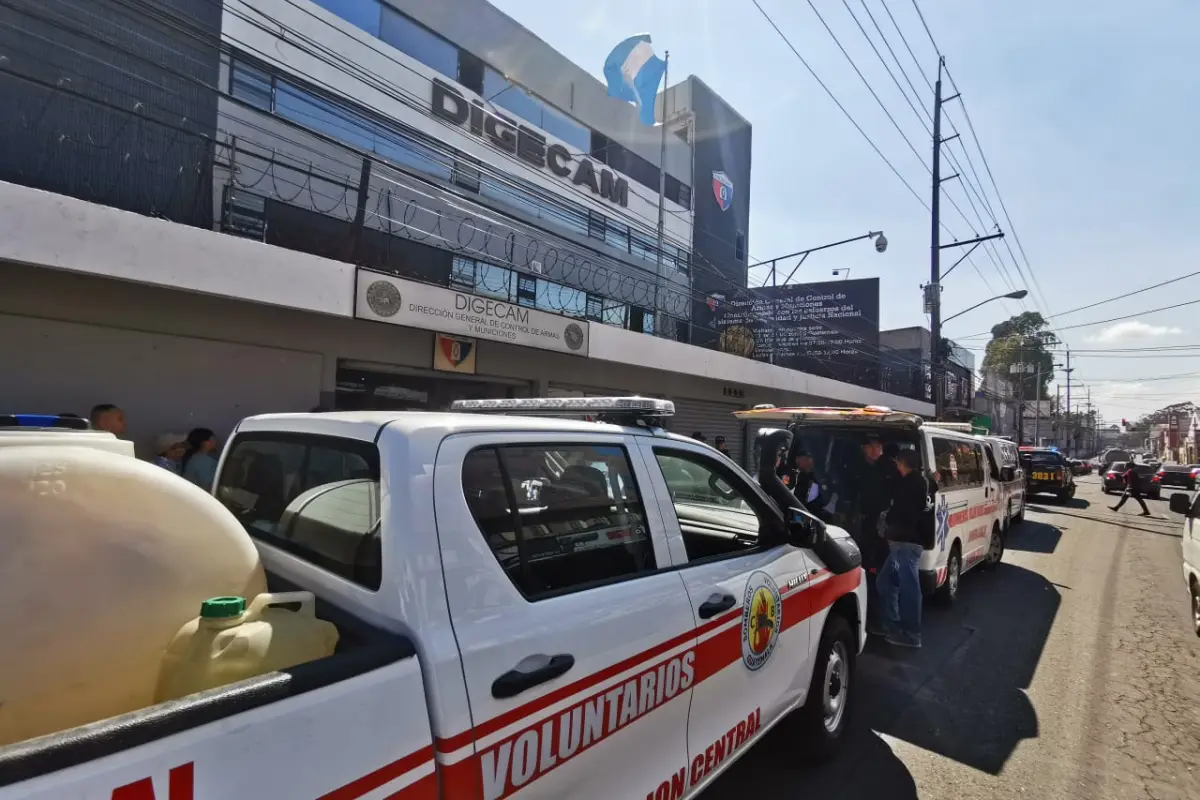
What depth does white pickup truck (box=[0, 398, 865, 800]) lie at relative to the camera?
121 centimetres

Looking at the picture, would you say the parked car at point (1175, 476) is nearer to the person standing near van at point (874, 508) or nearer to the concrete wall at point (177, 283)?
the person standing near van at point (874, 508)

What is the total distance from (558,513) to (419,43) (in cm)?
1303

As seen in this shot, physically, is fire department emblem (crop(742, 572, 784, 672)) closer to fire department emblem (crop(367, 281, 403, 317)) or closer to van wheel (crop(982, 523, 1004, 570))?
fire department emblem (crop(367, 281, 403, 317))

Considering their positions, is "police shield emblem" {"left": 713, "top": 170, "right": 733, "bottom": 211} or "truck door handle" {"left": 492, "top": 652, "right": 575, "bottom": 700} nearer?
"truck door handle" {"left": 492, "top": 652, "right": 575, "bottom": 700}

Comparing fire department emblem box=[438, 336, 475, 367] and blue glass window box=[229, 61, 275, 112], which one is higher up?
blue glass window box=[229, 61, 275, 112]

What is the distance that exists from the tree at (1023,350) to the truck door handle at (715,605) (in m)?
56.4

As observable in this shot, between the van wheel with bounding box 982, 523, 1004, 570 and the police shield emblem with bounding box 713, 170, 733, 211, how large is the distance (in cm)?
1494

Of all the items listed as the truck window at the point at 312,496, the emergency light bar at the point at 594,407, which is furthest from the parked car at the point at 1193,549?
the truck window at the point at 312,496

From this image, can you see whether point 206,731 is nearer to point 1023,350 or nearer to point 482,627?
point 482,627

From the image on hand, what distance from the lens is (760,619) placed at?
2.78m

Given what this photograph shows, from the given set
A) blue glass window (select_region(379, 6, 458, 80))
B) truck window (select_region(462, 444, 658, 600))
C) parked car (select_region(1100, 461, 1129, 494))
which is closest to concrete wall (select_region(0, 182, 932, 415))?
truck window (select_region(462, 444, 658, 600))

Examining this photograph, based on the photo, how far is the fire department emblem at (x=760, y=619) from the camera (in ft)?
8.77

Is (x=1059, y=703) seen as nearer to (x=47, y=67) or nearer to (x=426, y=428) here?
(x=426, y=428)

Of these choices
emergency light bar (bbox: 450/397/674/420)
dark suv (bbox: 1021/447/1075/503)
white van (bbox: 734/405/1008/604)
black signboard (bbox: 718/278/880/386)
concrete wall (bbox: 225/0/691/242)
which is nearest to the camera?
emergency light bar (bbox: 450/397/674/420)
